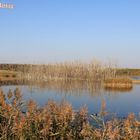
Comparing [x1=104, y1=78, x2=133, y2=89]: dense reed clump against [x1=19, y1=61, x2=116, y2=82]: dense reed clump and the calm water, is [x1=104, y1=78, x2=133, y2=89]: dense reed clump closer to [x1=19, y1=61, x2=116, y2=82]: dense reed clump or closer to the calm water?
[x1=19, y1=61, x2=116, y2=82]: dense reed clump

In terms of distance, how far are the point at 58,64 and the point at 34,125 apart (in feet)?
143

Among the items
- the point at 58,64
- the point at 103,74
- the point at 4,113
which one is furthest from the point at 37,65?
the point at 4,113

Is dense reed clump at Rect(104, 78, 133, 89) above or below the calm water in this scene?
above

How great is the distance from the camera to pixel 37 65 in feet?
156

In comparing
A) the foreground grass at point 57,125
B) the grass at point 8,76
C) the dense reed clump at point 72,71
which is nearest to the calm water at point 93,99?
the foreground grass at point 57,125

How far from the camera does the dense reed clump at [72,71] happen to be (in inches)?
1721

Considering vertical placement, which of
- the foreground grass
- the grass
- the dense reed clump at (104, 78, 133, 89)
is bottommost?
the dense reed clump at (104, 78, 133, 89)

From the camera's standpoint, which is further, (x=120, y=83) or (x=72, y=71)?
(x=72, y=71)

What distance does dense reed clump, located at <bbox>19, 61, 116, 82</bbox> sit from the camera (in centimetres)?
4372

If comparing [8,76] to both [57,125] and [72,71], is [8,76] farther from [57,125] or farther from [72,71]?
[57,125]

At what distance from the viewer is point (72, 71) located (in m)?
45.4

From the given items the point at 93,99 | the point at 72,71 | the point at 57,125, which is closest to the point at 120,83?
the point at 72,71

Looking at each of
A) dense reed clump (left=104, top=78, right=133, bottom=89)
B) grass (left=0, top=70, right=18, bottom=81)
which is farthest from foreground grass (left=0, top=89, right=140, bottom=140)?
grass (left=0, top=70, right=18, bottom=81)

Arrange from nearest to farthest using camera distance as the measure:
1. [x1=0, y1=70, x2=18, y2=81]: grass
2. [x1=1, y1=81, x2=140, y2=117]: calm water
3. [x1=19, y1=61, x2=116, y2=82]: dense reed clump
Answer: [x1=1, y1=81, x2=140, y2=117]: calm water, [x1=0, y1=70, x2=18, y2=81]: grass, [x1=19, y1=61, x2=116, y2=82]: dense reed clump
